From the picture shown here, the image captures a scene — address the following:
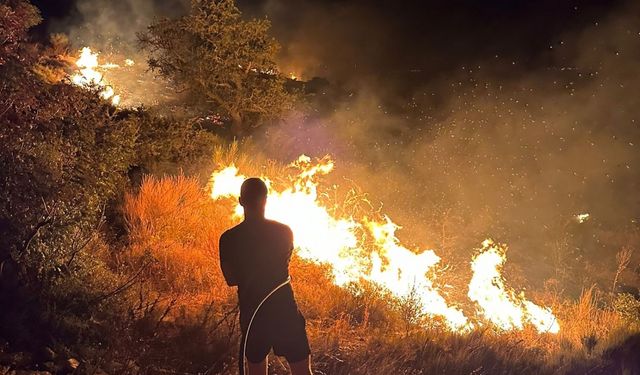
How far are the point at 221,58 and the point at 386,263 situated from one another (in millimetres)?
6727

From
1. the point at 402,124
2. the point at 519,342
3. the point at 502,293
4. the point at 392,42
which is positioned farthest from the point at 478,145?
the point at 519,342

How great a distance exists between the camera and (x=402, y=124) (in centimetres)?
1878

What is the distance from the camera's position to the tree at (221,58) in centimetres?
1316

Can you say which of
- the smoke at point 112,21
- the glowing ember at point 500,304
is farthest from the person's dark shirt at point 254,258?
the smoke at point 112,21

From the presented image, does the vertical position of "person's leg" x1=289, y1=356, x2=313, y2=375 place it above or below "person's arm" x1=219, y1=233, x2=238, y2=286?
below

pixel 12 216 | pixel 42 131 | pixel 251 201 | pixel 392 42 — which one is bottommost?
pixel 251 201

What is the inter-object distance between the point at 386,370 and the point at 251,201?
258 centimetres

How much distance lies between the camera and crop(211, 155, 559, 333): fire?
28.3 ft

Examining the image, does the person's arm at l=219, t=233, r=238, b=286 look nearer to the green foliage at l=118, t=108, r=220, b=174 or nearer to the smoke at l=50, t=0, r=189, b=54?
the green foliage at l=118, t=108, r=220, b=174

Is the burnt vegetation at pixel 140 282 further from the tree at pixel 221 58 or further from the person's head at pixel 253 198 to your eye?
the tree at pixel 221 58

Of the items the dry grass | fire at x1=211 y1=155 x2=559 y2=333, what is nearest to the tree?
the dry grass

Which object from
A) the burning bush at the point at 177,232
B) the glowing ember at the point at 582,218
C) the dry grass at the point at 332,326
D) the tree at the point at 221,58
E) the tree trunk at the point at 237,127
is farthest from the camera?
the glowing ember at the point at 582,218

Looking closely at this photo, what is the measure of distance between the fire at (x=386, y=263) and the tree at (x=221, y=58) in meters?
4.66

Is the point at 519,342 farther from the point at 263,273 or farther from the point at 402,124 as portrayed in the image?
the point at 402,124
